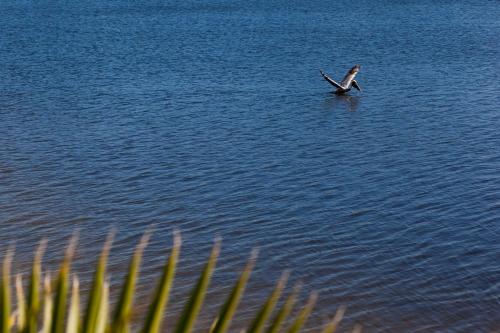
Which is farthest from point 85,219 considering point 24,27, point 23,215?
point 24,27

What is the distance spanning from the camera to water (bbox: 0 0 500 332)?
12461 mm

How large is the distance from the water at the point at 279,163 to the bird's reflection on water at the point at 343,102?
160 millimetres

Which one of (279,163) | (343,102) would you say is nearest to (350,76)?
(343,102)

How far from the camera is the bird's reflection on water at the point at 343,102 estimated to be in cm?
2527

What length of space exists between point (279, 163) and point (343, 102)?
7.85 m

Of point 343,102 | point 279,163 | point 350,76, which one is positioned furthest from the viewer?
point 350,76

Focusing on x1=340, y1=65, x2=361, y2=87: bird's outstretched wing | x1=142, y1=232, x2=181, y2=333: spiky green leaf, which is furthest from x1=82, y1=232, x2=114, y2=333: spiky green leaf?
x1=340, y1=65, x2=361, y2=87: bird's outstretched wing

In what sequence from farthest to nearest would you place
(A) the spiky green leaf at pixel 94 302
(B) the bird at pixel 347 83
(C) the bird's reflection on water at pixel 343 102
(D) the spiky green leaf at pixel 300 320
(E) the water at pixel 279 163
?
1. (B) the bird at pixel 347 83
2. (C) the bird's reflection on water at pixel 343 102
3. (E) the water at pixel 279 163
4. (D) the spiky green leaf at pixel 300 320
5. (A) the spiky green leaf at pixel 94 302

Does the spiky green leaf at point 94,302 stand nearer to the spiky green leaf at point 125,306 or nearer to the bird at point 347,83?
the spiky green leaf at point 125,306

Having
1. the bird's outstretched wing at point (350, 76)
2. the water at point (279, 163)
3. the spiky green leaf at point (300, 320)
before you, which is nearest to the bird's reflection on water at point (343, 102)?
the water at point (279, 163)

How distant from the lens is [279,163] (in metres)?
18.7

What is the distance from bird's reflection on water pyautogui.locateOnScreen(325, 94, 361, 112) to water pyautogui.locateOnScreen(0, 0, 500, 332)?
16cm

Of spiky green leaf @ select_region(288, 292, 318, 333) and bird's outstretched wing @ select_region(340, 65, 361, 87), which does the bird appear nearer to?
bird's outstretched wing @ select_region(340, 65, 361, 87)

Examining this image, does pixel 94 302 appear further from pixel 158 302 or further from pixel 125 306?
pixel 158 302
